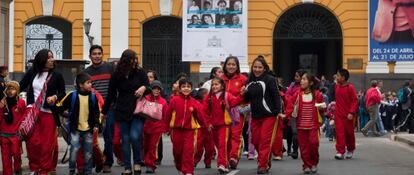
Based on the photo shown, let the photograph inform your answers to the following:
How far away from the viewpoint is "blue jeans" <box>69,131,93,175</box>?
12.6m

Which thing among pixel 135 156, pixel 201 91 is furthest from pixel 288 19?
pixel 135 156

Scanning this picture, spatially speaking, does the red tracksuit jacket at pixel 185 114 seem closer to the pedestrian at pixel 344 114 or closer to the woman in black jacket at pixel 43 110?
the woman in black jacket at pixel 43 110

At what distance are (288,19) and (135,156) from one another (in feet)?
77.8

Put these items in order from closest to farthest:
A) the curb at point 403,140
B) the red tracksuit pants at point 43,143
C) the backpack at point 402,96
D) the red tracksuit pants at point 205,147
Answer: the red tracksuit pants at point 43,143
the red tracksuit pants at point 205,147
the curb at point 403,140
the backpack at point 402,96

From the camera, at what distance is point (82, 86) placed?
1270 centimetres

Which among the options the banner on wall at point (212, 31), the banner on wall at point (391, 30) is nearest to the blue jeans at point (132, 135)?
the banner on wall at point (212, 31)

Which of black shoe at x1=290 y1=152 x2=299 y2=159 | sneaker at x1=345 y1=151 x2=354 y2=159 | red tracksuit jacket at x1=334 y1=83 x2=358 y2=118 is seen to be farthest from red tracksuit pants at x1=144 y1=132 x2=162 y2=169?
sneaker at x1=345 y1=151 x2=354 y2=159

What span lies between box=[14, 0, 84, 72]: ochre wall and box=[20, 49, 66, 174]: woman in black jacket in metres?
23.7

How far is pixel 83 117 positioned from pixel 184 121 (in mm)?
1457

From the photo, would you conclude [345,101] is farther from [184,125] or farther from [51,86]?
[51,86]

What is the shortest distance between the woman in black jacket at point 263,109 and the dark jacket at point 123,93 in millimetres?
2006

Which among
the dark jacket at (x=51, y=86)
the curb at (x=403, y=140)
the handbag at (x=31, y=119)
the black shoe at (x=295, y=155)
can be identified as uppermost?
the dark jacket at (x=51, y=86)

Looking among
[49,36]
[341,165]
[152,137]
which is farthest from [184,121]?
[49,36]

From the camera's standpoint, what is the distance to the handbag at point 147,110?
41.9ft
